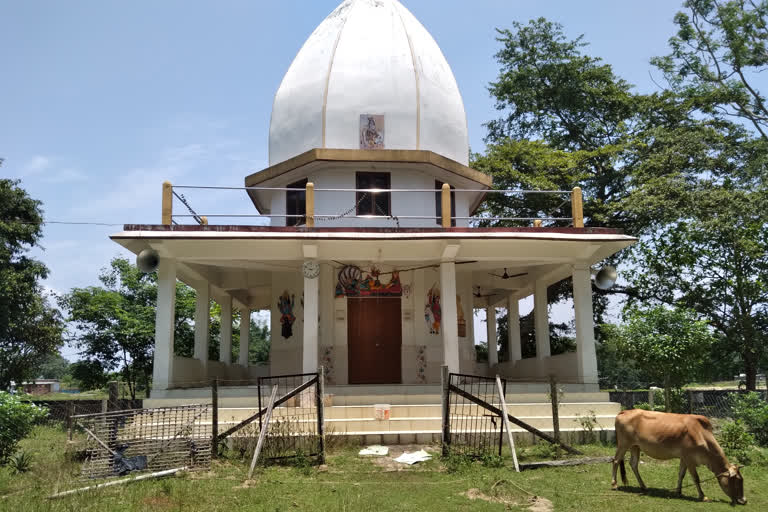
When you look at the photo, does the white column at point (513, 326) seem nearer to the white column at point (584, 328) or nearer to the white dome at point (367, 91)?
the white dome at point (367, 91)

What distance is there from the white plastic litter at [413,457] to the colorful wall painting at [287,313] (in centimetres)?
699

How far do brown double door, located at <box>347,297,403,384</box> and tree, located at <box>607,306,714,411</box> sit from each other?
4970 millimetres

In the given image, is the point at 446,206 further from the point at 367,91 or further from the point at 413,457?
the point at 413,457

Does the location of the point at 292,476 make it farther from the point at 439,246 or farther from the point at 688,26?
the point at 688,26

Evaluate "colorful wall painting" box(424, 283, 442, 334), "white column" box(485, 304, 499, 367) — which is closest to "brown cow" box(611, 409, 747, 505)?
"colorful wall painting" box(424, 283, 442, 334)

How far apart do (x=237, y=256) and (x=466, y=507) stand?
7778 millimetres

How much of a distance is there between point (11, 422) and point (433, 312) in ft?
29.2

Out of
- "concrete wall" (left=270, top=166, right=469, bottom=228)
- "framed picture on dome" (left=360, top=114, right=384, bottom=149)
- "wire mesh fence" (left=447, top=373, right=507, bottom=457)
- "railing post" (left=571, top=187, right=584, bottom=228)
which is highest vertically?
"framed picture on dome" (left=360, top=114, right=384, bottom=149)

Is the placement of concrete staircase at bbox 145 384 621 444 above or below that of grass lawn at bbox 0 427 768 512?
above

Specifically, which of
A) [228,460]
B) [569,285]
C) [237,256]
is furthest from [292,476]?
[569,285]

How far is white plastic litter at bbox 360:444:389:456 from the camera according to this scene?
10.3 metres

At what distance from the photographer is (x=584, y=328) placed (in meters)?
14.1

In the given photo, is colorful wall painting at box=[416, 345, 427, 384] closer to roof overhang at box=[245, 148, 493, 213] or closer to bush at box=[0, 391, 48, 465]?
roof overhang at box=[245, 148, 493, 213]

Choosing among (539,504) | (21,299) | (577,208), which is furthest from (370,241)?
(21,299)
